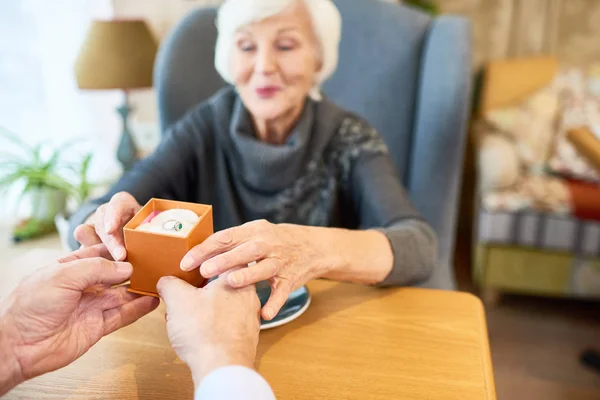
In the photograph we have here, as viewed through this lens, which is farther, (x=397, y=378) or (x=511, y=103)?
(x=511, y=103)

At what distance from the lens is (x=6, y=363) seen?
2.10ft

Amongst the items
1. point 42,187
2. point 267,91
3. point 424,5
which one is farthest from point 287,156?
point 424,5

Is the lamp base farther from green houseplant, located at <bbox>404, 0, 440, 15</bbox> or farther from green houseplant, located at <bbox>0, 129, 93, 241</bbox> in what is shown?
green houseplant, located at <bbox>404, 0, 440, 15</bbox>

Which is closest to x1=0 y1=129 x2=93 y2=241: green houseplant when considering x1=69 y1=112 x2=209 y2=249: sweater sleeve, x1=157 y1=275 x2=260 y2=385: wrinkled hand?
x1=69 y1=112 x2=209 y2=249: sweater sleeve

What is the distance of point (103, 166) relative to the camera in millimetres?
2150

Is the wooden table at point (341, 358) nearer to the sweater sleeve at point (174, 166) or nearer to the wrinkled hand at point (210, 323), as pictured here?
the wrinkled hand at point (210, 323)

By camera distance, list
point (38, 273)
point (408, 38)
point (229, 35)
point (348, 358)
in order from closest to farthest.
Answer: point (38, 273) → point (348, 358) → point (229, 35) → point (408, 38)

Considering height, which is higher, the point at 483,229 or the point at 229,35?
the point at 229,35

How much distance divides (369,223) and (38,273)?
70 cm

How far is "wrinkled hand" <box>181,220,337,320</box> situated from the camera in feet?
2.33

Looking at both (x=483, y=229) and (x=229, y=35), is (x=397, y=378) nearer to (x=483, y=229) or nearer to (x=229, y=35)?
(x=229, y=35)

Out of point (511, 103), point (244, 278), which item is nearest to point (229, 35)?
point (244, 278)

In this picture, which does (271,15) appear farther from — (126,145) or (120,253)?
(126,145)

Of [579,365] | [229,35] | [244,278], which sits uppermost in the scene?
[229,35]
